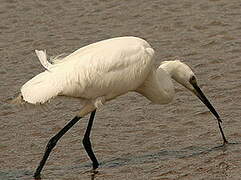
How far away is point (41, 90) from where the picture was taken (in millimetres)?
10211

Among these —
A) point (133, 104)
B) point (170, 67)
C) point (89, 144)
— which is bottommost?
point (133, 104)

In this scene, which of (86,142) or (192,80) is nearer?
(86,142)

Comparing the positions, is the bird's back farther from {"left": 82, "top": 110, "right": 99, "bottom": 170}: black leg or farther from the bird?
{"left": 82, "top": 110, "right": 99, "bottom": 170}: black leg

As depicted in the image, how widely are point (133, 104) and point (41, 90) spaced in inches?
121

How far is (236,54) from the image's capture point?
47.0 ft

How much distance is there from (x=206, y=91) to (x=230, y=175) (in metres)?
3.32

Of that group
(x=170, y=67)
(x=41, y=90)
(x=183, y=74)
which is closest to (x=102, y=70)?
(x=41, y=90)

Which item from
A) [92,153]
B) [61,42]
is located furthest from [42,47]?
[92,153]

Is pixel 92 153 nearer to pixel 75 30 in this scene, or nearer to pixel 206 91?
pixel 206 91

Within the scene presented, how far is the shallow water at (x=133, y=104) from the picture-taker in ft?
35.3

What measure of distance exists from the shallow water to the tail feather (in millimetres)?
489

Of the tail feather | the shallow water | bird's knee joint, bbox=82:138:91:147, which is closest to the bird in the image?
the tail feather

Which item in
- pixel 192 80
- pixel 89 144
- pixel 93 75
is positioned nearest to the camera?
pixel 93 75

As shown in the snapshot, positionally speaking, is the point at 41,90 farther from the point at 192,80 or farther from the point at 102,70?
the point at 192,80
